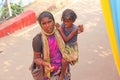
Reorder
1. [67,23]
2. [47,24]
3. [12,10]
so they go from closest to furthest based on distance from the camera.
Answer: [47,24]
[67,23]
[12,10]

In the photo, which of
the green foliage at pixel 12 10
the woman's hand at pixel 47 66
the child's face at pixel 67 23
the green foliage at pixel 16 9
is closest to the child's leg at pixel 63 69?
the woman's hand at pixel 47 66

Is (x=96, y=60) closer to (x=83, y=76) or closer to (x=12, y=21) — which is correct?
(x=83, y=76)

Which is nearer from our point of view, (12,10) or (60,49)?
(60,49)

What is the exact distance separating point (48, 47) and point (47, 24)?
0.23 m

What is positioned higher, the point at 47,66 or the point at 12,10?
the point at 12,10

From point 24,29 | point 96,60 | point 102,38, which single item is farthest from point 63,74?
point 24,29

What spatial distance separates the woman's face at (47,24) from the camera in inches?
124

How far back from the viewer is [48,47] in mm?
3221

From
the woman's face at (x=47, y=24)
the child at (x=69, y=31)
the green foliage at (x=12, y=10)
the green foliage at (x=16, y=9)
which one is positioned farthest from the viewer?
the green foliage at (x=16, y=9)

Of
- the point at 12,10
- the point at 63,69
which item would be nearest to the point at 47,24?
the point at 63,69

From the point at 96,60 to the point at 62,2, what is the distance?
3.25m

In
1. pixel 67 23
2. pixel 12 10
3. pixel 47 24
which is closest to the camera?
pixel 47 24

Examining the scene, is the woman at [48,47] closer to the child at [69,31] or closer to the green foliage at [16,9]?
the child at [69,31]

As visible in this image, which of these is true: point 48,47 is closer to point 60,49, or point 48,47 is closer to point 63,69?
point 60,49
